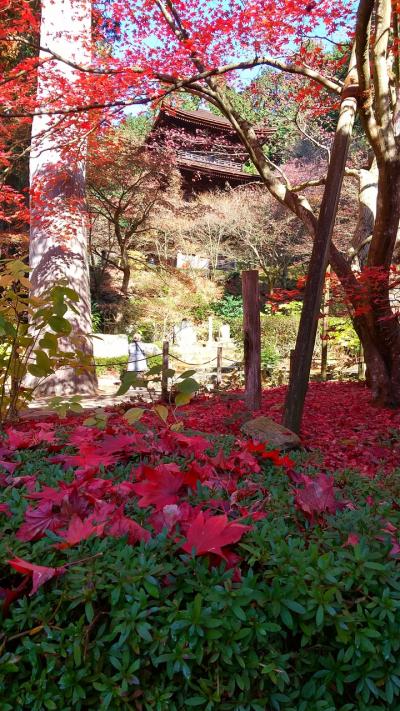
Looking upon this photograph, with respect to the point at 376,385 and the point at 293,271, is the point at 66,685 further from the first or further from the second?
the point at 293,271

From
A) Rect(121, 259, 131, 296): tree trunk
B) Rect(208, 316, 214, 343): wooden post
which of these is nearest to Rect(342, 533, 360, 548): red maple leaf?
Rect(121, 259, 131, 296): tree trunk

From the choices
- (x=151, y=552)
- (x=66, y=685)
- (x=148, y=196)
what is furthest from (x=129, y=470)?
(x=148, y=196)

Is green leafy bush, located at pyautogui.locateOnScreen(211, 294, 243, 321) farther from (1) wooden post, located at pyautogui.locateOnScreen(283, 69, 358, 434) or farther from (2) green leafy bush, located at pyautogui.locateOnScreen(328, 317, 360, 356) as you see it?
(1) wooden post, located at pyautogui.locateOnScreen(283, 69, 358, 434)

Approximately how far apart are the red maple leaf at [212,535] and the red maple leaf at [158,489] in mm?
159

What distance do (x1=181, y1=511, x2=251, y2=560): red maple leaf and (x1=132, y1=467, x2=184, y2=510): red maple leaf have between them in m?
0.16

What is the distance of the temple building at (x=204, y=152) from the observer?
1881 centimetres

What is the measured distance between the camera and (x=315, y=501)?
1.14 metres

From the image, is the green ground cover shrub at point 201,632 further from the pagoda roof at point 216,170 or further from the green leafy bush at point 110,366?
the pagoda roof at point 216,170

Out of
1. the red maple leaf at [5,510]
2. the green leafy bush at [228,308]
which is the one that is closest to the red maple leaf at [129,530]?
the red maple leaf at [5,510]

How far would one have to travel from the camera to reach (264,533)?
3.25ft

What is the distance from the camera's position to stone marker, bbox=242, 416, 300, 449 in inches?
134

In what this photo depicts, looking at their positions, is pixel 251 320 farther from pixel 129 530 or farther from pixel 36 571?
pixel 36 571

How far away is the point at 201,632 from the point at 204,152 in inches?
770

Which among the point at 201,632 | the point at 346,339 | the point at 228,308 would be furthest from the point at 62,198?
the point at 228,308
